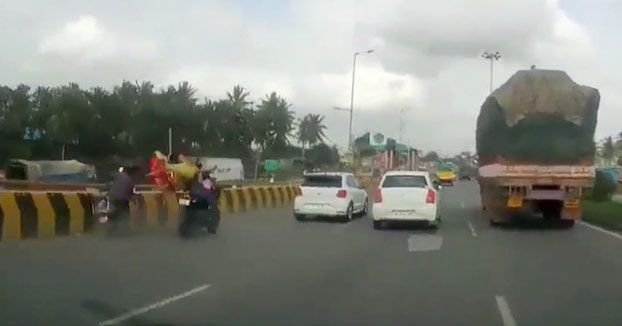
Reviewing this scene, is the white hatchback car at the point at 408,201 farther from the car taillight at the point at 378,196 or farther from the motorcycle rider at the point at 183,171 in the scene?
the motorcycle rider at the point at 183,171

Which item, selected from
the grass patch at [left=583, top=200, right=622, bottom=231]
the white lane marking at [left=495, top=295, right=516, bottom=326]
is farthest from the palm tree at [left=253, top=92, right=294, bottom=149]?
the white lane marking at [left=495, top=295, right=516, bottom=326]

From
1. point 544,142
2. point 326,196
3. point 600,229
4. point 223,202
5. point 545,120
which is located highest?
point 545,120

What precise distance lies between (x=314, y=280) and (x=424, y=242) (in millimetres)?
7207

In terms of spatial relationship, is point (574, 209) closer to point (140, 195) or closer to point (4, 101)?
point (140, 195)

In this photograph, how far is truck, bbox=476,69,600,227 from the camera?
21.9 meters

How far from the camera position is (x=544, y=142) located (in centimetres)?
2208

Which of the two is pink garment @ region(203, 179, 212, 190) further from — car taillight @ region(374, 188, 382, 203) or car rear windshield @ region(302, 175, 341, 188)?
car rear windshield @ region(302, 175, 341, 188)

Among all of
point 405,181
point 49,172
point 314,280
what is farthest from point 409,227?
point 49,172

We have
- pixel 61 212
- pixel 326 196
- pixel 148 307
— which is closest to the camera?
pixel 148 307

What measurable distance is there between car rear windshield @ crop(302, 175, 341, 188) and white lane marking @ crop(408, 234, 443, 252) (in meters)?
5.41

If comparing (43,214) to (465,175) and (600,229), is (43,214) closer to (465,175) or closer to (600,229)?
(600,229)

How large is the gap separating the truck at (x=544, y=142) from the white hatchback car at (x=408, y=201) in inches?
63.2

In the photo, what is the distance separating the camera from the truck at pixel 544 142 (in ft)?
71.8

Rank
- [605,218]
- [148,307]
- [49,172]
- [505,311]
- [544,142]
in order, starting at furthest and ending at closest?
[49,172]
[605,218]
[544,142]
[148,307]
[505,311]
